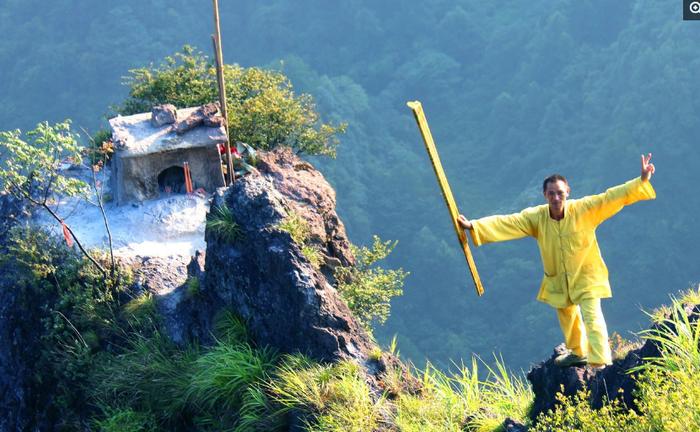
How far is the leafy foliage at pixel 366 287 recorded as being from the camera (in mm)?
13102

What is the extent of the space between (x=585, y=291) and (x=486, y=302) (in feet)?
201

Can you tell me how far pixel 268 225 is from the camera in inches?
444

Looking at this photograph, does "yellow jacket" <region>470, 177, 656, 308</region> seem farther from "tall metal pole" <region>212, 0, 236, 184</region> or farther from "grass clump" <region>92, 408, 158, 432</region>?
"tall metal pole" <region>212, 0, 236, 184</region>

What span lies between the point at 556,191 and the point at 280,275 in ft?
12.0

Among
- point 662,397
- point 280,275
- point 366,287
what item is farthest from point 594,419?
point 366,287

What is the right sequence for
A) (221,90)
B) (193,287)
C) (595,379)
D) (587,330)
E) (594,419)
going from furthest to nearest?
1. (221,90)
2. (193,287)
3. (587,330)
4. (595,379)
5. (594,419)

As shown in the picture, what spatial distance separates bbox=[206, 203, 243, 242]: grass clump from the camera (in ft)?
38.2

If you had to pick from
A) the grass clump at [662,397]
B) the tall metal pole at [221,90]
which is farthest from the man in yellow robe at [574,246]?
the tall metal pole at [221,90]

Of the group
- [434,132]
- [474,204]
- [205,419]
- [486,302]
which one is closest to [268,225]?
[205,419]

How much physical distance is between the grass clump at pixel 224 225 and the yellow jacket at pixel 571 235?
3779 millimetres

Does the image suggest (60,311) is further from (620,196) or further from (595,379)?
(620,196)

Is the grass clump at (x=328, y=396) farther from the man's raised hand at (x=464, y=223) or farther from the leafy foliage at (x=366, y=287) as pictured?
the leafy foliage at (x=366, y=287)

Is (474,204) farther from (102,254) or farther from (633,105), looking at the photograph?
(102,254)

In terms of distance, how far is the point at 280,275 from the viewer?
10.9 metres
